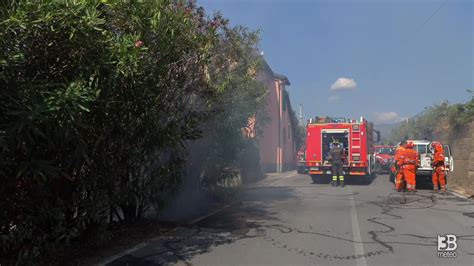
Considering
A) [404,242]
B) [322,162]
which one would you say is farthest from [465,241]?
[322,162]

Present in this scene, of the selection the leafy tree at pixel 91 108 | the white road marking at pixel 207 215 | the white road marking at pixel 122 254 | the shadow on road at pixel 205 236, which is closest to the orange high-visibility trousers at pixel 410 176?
the shadow on road at pixel 205 236

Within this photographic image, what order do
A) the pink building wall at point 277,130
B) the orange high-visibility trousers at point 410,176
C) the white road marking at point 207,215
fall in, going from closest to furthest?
the white road marking at point 207,215 < the orange high-visibility trousers at point 410,176 < the pink building wall at point 277,130

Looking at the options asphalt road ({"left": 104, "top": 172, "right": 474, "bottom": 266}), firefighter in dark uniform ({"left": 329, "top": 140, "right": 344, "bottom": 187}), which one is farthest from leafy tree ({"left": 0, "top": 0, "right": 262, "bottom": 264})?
firefighter in dark uniform ({"left": 329, "top": 140, "right": 344, "bottom": 187})

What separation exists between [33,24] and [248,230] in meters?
5.58

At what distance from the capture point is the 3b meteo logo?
670 cm

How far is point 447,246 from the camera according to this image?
7324mm

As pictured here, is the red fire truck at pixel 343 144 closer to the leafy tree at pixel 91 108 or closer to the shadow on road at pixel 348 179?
the shadow on road at pixel 348 179

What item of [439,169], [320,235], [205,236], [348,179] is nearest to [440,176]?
[439,169]

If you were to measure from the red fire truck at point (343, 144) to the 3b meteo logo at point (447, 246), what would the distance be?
39.4 ft

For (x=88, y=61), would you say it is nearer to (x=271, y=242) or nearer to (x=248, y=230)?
(x=271, y=242)

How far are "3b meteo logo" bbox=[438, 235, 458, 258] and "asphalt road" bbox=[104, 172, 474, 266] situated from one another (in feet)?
0.25

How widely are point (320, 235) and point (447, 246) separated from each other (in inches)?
79.6

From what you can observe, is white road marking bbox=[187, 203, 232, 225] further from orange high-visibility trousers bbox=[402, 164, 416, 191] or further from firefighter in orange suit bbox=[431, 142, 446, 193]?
firefighter in orange suit bbox=[431, 142, 446, 193]

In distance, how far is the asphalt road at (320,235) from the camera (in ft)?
21.3
